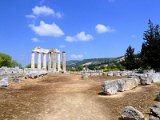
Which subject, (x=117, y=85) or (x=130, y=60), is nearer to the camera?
(x=117, y=85)

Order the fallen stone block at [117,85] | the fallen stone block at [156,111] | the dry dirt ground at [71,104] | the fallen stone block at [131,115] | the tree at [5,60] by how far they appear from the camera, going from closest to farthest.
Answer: the fallen stone block at [131,115], the fallen stone block at [156,111], the dry dirt ground at [71,104], the fallen stone block at [117,85], the tree at [5,60]

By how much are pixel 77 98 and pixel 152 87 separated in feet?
24.5

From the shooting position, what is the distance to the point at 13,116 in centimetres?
1538

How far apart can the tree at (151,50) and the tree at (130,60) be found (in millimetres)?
10096

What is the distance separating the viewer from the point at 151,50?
46.8m

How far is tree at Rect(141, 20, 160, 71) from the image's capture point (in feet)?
152

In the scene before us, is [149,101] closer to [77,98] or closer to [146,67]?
[77,98]

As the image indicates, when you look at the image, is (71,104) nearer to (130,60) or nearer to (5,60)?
(130,60)

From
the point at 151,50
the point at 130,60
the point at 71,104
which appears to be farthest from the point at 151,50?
the point at 71,104

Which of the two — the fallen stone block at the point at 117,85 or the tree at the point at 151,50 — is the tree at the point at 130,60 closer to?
the tree at the point at 151,50

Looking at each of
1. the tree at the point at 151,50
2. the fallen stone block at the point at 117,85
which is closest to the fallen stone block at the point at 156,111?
the fallen stone block at the point at 117,85

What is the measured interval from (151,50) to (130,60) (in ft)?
46.6

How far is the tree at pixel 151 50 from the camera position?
4622cm

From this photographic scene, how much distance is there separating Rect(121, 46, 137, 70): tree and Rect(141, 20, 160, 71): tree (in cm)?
1010
